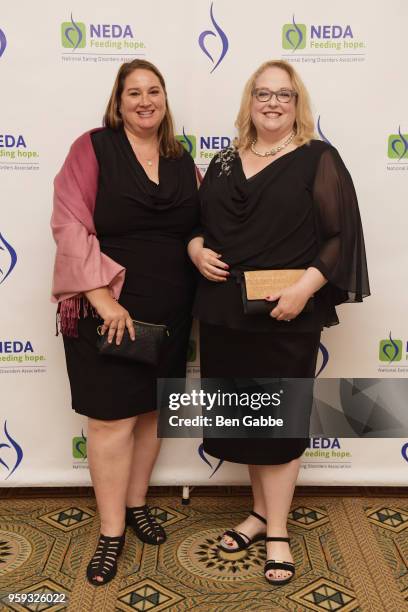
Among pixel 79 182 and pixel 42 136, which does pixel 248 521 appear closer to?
pixel 79 182

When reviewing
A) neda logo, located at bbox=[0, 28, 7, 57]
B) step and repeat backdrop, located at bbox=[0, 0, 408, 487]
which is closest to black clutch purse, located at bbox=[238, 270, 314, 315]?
step and repeat backdrop, located at bbox=[0, 0, 408, 487]

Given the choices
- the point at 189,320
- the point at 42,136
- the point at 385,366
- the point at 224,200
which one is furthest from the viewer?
the point at 385,366

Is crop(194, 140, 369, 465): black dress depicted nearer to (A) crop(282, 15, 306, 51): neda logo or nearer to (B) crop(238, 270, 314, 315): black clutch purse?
(B) crop(238, 270, 314, 315): black clutch purse

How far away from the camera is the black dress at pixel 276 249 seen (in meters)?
1.85

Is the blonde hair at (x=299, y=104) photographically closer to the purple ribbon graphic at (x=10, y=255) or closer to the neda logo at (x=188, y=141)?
the neda logo at (x=188, y=141)

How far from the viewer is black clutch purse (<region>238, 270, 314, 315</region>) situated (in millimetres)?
1838

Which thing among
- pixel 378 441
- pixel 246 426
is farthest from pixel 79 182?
pixel 378 441

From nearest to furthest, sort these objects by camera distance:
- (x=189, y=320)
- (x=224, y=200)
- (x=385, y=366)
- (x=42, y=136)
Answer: (x=224, y=200) → (x=189, y=320) → (x=42, y=136) → (x=385, y=366)

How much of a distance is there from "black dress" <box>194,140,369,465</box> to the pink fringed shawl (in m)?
0.33

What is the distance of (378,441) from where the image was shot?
8.45 ft

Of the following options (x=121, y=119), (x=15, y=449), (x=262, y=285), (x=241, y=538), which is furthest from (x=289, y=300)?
(x=15, y=449)

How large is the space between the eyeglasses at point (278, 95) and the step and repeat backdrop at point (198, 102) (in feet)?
1.38

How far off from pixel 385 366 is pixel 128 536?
3.83 feet

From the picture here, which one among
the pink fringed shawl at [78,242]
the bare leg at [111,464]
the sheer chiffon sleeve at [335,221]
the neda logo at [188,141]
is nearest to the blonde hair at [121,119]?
the pink fringed shawl at [78,242]
